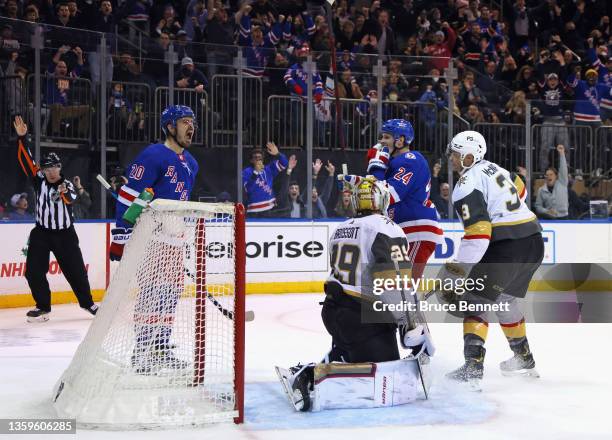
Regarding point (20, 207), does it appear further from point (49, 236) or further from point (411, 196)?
point (411, 196)

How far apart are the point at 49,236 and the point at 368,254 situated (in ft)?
12.8

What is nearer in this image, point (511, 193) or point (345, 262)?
point (345, 262)

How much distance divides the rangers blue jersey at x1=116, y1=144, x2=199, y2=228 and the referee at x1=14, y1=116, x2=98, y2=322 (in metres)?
2.40

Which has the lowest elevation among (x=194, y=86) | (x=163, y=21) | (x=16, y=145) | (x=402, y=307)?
(x=402, y=307)

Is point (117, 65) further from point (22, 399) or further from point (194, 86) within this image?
point (22, 399)

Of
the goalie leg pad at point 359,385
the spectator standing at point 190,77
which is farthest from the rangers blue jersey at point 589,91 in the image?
the goalie leg pad at point 359,385

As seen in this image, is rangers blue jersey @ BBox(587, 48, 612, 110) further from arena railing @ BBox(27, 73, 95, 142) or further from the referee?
the referee

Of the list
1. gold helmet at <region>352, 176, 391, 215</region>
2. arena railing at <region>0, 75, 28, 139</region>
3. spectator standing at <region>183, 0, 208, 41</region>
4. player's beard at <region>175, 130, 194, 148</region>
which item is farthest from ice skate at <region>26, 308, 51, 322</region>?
spectator standing at <region>183, 0, 208, 41</region>

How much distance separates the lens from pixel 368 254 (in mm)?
4195

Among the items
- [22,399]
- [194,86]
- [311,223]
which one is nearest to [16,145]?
[194,86]

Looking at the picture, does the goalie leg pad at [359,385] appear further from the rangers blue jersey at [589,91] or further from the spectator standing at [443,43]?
the spectator standing at [443,43]

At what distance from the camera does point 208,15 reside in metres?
10.9

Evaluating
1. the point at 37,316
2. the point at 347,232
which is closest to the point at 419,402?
the point at 347,232

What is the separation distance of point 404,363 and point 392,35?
855cm
